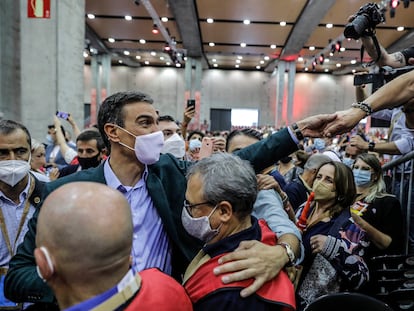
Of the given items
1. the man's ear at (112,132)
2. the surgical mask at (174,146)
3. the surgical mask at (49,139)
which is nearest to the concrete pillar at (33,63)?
the surgical mask at (49,139)

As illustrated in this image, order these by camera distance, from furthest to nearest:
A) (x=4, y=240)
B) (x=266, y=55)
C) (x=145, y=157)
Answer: (x=266, y=55) < (x=4, y=240) < (x=145, y=157)

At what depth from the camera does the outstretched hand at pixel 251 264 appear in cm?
118

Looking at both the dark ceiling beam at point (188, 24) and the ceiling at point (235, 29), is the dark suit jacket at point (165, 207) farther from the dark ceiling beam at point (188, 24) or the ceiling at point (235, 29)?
the dark ceiling beam at point (188, 24)

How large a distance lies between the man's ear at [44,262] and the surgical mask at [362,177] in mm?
2818

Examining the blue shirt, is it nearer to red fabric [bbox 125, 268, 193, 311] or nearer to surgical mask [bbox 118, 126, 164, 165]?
surgical mask [bbox 118, 126, 164, 165]

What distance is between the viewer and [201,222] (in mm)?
1422

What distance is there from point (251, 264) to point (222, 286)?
13 centimetres

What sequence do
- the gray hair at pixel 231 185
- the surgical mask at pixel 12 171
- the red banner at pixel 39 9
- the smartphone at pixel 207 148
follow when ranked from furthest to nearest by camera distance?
the red banner at pixel 39 9 < the smartphone at pixel 207 148 < the surgical mask at pixel 12 171 < the gray hair at pixel 231 185

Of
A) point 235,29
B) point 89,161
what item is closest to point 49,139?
point 89,161

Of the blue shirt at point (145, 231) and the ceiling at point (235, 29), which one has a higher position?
the ceiling at point (235, 29)

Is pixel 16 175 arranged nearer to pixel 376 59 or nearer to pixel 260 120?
pixel 376 59

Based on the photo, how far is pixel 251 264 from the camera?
122 cm

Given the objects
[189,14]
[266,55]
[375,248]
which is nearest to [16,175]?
[375,248]

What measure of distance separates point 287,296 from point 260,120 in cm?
2434
